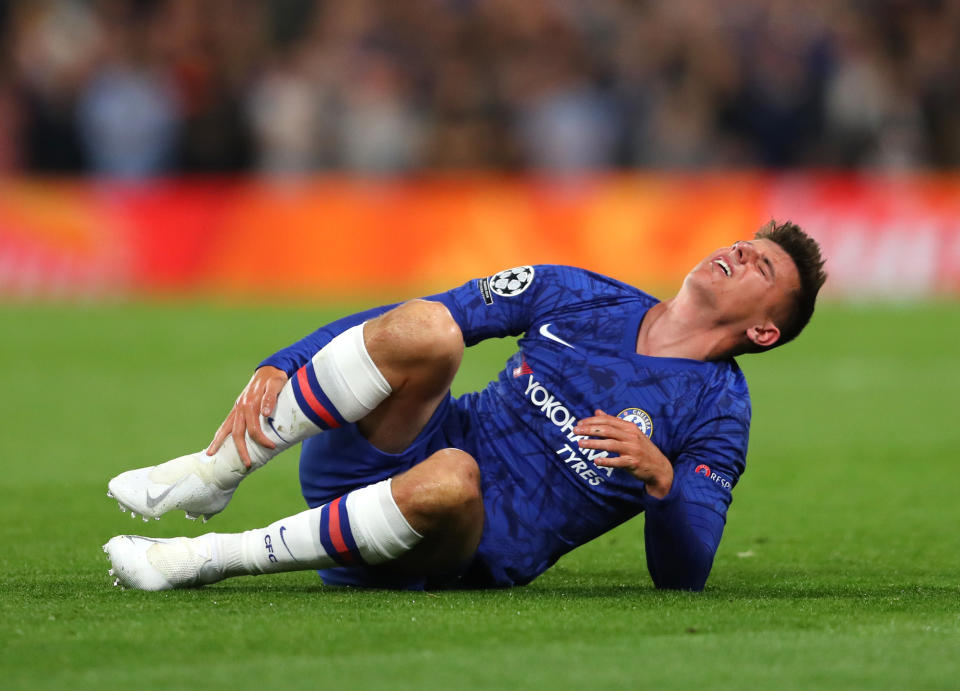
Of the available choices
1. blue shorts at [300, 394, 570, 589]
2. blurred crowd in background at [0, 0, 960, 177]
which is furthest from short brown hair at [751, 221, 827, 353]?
blurred crowd in background at [0, 0, 960, 177]

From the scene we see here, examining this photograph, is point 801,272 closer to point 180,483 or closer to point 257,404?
point 257,404

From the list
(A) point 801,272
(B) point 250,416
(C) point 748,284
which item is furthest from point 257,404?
(A) point 801,272

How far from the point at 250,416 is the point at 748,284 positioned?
146cm

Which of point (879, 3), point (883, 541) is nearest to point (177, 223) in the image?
point (879, 3)

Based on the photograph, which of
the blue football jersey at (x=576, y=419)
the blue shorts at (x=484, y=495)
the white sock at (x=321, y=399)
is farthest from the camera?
the blue shorts at (x=484, y=495)

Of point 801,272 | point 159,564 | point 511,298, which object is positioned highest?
point 801,272

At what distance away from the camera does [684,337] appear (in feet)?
14.3

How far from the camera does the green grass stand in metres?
3.25

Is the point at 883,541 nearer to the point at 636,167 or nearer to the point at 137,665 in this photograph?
the point at 137,665

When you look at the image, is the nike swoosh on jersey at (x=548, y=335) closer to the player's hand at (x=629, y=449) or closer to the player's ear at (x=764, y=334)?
the player's hand at (x=629, y=449)

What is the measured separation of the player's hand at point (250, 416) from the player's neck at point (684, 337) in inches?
41.7

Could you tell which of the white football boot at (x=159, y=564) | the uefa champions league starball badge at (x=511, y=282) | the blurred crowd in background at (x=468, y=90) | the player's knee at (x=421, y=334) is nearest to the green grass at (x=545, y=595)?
the white football boot at (x=159, y=564)

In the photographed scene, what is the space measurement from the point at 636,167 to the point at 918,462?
883 cm

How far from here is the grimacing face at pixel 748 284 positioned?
4.33 meters
